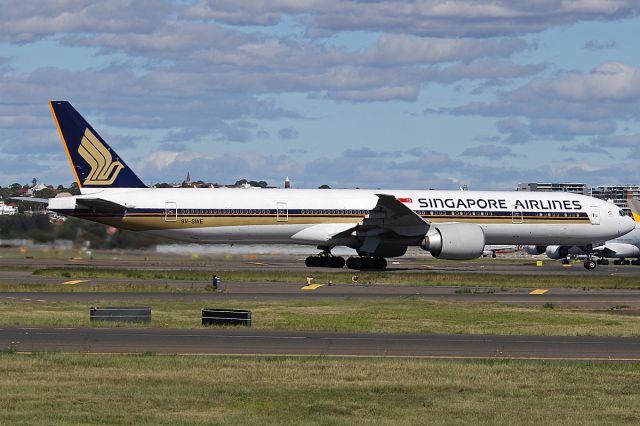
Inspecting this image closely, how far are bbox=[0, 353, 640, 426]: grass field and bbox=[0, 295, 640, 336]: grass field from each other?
22.6ft

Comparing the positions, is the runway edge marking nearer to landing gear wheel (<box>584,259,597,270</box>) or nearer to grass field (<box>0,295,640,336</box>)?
grass field (<box>0,295,640,336</box>)

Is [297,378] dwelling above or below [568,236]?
below

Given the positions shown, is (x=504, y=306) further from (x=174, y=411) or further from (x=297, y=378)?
(x=174, y=411)

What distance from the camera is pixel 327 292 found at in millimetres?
41125

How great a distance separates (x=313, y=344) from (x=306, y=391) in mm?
6579

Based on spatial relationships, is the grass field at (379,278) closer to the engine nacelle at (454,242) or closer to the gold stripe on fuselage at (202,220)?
the engine nacelle at (454,242)

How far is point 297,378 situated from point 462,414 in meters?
4.01

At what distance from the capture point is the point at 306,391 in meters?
17.8

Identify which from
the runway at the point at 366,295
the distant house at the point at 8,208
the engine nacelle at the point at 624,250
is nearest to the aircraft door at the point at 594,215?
the runway at the point at 366,295

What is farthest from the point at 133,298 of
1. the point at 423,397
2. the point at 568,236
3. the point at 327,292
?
the point at 568,236

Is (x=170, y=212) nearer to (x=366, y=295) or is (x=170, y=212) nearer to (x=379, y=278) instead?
(x=379, y=278)

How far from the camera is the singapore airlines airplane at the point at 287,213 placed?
5384 cm

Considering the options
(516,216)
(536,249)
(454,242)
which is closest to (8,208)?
(454,242)

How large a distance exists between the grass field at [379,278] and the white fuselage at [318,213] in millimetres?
3034
